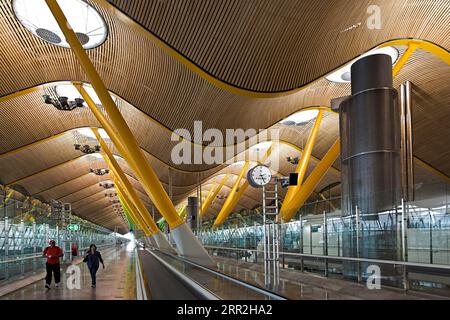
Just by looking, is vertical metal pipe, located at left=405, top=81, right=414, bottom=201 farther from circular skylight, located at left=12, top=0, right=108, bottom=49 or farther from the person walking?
circular skylight, located at left=12, top=0, right=108, bottom=49

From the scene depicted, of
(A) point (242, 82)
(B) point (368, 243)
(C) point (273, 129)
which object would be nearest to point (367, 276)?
(B) point (368, 243)

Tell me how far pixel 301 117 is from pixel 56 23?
1910cm

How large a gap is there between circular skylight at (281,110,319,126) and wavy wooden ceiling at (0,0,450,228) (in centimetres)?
112

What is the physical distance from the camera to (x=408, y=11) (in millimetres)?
17688

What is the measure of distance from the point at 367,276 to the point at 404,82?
1611 cm

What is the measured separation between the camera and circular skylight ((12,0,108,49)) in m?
19.2

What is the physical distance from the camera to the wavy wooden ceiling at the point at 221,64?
15562mm

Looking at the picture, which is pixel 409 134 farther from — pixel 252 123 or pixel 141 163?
pixel 141 163

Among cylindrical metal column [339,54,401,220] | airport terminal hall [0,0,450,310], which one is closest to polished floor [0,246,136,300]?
airport terminal hall [0,0,450,310]

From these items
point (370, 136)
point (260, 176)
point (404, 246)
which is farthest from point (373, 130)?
point (404, 246)

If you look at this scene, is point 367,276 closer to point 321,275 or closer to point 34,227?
point 321,275

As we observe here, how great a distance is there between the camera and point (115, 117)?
688 inches

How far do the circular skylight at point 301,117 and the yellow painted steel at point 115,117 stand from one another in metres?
16.8

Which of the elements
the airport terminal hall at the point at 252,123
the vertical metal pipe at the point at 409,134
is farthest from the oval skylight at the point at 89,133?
the vertical metal pipe at the point at 409,134
